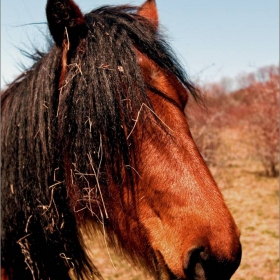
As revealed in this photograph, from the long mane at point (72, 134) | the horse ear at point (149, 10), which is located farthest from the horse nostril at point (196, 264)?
the horse ear at point (149, 10)

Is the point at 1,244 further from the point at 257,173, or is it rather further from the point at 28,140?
the point at 257,173

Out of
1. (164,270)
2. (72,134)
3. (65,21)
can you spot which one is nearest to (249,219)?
(164,270)

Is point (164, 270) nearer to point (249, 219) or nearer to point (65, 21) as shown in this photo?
point (65, 21)

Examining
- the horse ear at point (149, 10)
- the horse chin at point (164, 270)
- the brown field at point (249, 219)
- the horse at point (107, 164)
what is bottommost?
the brown field at point (249, 219)

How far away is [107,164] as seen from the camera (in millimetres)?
1700

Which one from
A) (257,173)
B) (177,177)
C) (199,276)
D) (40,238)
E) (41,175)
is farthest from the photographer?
(257,173)

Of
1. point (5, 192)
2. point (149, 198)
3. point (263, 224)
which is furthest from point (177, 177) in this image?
point (263, 224)

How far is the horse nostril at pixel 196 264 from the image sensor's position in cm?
141

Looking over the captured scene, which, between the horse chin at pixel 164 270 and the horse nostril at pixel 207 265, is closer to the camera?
the horse nostril at pixel 207 265

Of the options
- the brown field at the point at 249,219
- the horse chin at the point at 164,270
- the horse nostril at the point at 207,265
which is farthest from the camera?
the brown field at the point at 249,219

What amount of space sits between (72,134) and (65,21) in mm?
584

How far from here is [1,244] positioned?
1941mm

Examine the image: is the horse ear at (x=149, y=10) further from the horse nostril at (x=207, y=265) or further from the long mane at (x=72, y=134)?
the horse nostril at (x=207, y=265)

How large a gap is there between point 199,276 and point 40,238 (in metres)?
0.94
